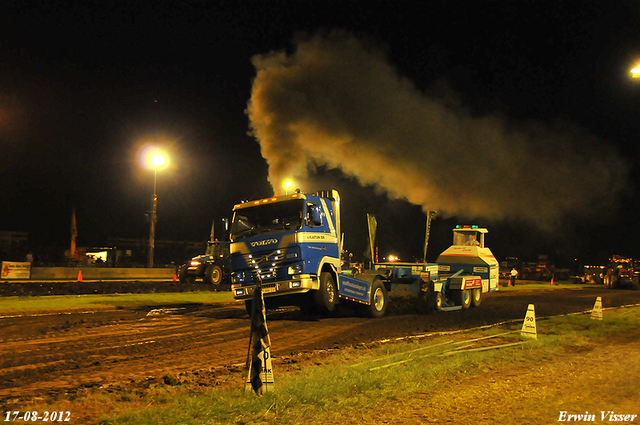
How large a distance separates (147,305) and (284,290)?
8.60 metres

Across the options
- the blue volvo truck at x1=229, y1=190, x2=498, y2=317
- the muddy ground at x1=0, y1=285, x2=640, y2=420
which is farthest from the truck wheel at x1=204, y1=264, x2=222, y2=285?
the blue volvo truck at x1=229, y1=190, x2=498, y2=317

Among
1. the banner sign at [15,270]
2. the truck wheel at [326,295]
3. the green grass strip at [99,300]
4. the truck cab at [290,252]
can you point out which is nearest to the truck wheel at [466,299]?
the truck cab at [290,252]

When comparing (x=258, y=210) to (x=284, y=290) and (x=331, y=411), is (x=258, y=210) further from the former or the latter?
(x=331, y=411)

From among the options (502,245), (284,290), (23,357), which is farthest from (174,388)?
(502,245)

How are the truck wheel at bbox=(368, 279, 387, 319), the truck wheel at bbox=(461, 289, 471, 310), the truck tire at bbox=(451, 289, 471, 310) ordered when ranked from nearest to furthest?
1. the truck wheel at bbox=(368, 279, 387, 319)
2. the truck tire at bbox=(451, 289, 471, 310)
3. the truck wheel at bbox=(461, 289, 471, 310)

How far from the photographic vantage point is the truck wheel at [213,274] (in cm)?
2838

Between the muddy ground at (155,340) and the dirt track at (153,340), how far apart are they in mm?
15

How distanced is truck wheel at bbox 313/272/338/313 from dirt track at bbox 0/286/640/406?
1.72ft

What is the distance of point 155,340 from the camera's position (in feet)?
36.3

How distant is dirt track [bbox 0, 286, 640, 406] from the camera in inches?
293

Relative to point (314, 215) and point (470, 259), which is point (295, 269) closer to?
point (314, 215)

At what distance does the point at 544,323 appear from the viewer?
14.9 meters

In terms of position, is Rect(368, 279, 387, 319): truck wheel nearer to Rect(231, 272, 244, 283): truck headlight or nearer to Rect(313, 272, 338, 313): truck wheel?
Rect(313, 272, 338, 313): truck wheel

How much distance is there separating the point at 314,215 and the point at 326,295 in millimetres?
2225
